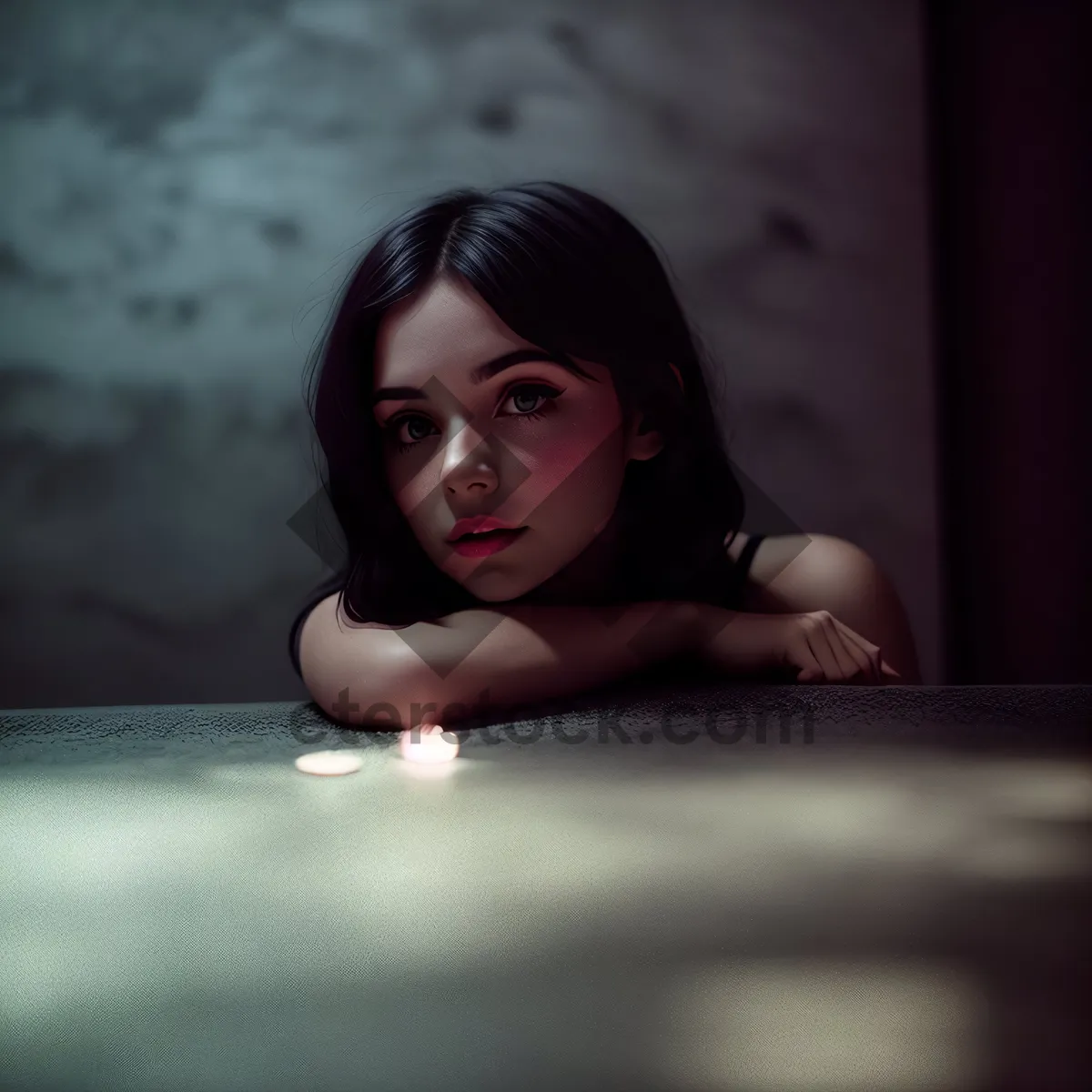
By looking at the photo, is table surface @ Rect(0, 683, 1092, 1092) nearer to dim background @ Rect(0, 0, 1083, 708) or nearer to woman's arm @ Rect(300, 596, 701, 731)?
woman's arm @ Rect(300, 596, 701, 731)

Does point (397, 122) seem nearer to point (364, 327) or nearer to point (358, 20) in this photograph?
point (358, 20)

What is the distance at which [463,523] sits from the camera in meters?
0.71

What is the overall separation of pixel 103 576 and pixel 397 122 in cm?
64

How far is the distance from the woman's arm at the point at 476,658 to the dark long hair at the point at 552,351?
0.21ft

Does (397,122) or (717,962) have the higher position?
(397,122)

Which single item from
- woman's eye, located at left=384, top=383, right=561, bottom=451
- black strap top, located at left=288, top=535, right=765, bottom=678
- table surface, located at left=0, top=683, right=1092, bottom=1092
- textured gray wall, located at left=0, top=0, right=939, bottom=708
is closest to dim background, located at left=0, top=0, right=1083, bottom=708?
textured gray wall, located at left=0, top=0, right=939, bottom=708

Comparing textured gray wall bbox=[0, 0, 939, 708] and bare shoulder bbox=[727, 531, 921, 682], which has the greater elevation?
textured gray wall bbox=[0, 0, 939, 708]

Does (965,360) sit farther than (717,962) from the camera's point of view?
Yes

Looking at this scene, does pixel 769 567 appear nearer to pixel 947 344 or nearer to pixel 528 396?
pixel 528 396

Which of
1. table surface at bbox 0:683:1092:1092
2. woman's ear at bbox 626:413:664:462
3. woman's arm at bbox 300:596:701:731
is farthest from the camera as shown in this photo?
woman's ear at bbox 626:413:664:462

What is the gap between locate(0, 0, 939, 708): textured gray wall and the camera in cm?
111

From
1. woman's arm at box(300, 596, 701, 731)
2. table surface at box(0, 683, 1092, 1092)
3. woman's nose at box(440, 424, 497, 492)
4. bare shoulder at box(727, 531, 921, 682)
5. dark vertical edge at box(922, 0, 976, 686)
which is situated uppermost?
dark vertical edge at box(922, 0, 976, 686)

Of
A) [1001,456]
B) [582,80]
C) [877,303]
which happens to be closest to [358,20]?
[582,80]

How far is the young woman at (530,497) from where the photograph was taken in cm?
68
